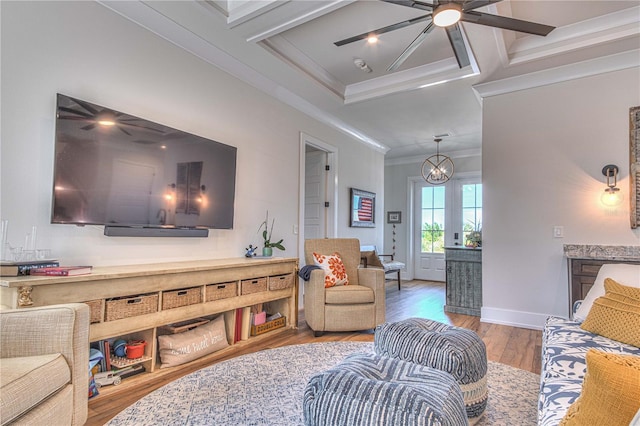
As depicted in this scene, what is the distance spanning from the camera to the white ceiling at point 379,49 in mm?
2678

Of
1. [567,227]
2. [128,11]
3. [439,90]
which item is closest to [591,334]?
[567,227]

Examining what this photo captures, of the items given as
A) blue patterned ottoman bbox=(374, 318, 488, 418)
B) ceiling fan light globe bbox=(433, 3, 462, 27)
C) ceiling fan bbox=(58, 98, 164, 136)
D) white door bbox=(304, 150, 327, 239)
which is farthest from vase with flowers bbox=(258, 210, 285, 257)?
ceiling fan light globe bbox=(433, 3, 462, 27)

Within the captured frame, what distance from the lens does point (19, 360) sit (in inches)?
54.2

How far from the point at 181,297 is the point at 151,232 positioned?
58 cm

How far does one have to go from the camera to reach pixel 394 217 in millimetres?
7582

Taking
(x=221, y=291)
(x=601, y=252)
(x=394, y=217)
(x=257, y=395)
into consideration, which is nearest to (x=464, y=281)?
(x=601, y=252)

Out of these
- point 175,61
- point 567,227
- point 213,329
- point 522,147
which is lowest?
point 213,329

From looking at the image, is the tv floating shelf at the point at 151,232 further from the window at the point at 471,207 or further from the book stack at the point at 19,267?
the window at the point at 471,207

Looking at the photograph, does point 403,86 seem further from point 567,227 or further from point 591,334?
point 591,334

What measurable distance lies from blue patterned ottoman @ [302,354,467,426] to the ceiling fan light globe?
198 cm

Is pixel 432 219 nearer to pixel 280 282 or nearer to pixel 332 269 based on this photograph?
pixel 332 269

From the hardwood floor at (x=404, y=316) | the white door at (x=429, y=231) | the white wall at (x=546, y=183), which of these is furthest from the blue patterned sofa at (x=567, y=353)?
the white door at (x=429, y=231)

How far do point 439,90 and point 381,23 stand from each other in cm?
132

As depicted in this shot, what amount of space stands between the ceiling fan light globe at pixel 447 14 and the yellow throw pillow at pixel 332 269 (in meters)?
2.29
